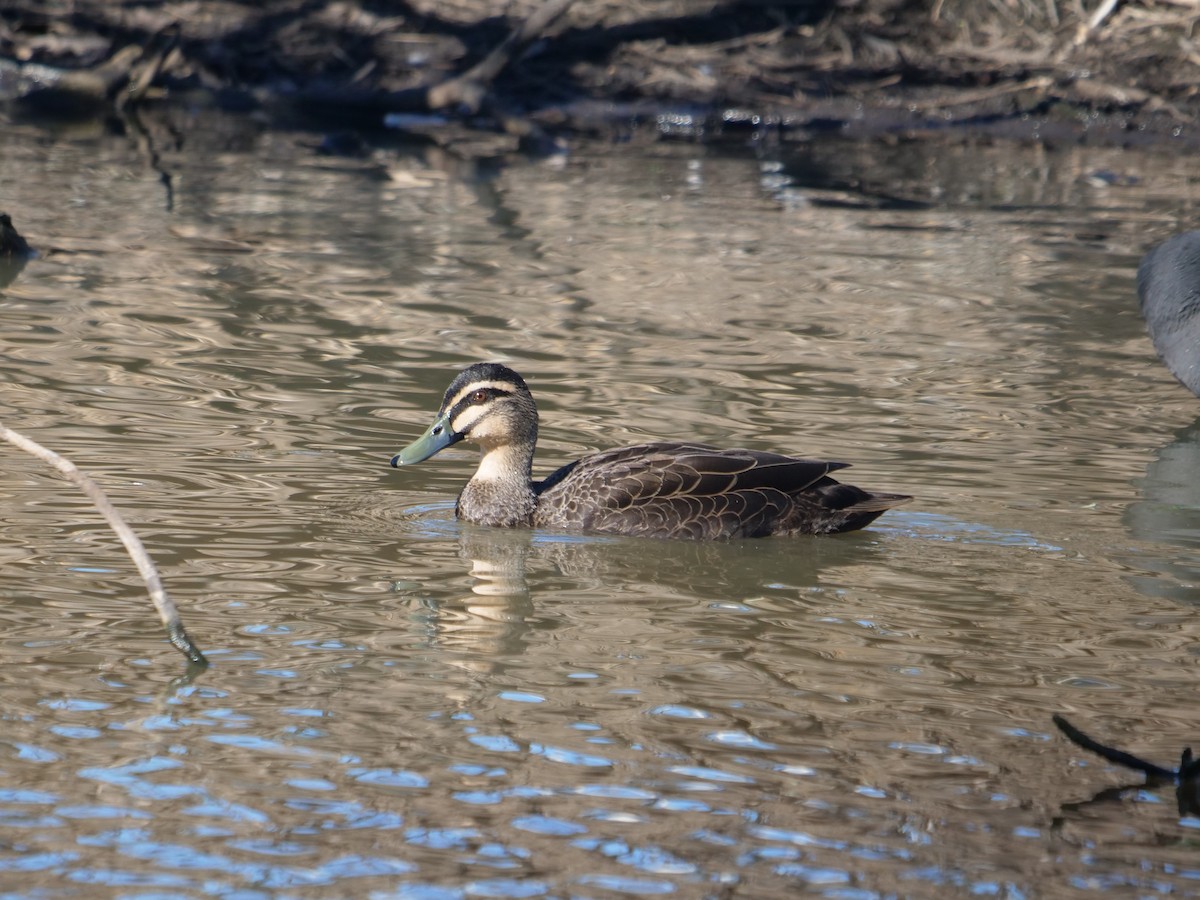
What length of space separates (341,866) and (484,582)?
276 centimetres

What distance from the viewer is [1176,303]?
10.9m

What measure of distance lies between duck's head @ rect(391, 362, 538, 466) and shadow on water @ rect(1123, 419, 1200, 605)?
9.22 ft

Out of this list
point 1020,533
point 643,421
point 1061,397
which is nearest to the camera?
point 1020,533

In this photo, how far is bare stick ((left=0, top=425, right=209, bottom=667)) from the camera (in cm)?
520

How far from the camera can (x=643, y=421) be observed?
32.5 ft

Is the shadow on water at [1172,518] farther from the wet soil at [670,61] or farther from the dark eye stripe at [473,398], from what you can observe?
the wet soil at [670,61]

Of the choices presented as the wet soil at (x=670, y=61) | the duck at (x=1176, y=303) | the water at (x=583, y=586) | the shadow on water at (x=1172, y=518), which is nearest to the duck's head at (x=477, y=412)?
the water at (x=583, y=586)

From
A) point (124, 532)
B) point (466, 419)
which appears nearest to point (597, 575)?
point (466, 419)

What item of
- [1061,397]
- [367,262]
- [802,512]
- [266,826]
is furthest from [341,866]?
[367,262]

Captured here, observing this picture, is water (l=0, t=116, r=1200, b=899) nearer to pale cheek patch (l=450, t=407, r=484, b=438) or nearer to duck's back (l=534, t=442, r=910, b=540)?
duck's back (l=534, t=442, r=910, b=540)

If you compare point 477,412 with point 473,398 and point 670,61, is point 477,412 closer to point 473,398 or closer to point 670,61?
point 473,398

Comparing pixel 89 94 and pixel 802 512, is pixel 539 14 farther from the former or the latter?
pixel 802 512

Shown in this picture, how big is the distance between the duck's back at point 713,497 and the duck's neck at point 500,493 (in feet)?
0.89

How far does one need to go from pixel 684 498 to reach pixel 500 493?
83cm
